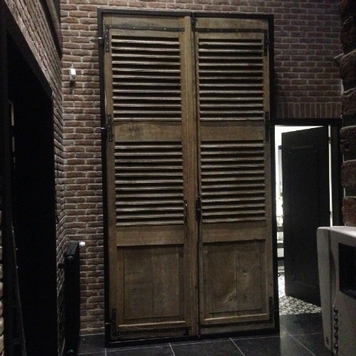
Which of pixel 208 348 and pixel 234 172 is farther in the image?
pixel 234 172

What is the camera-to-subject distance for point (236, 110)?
4488 millimetres

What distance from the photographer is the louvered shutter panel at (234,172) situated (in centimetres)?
441

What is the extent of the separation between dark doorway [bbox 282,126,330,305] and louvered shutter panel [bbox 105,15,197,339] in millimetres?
1911

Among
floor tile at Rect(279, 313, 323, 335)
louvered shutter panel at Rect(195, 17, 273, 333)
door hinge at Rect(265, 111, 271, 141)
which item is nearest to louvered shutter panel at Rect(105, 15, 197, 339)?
louvered shutter panel at Rect(195, 17, 273, 333)

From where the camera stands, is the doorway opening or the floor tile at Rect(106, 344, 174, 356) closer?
the floor tile at Rect(106, 344, 174, 356)

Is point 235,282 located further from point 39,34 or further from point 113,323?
point 39,34

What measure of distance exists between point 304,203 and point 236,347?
2232 mm

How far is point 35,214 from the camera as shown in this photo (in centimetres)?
335

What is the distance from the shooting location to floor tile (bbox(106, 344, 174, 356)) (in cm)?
411

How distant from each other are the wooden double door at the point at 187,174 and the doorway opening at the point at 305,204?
3.89 ft

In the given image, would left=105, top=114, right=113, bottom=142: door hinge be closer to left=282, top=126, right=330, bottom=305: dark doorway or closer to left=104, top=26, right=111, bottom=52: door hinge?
left=104, top=26, right=111, bottom=52: door hinge

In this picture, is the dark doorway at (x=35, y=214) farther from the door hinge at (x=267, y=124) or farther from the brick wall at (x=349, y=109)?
the brick wall at (x=349, y=109)

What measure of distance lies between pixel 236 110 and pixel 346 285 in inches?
141

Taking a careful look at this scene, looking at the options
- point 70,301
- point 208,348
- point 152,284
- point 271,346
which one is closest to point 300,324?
point 271,346
